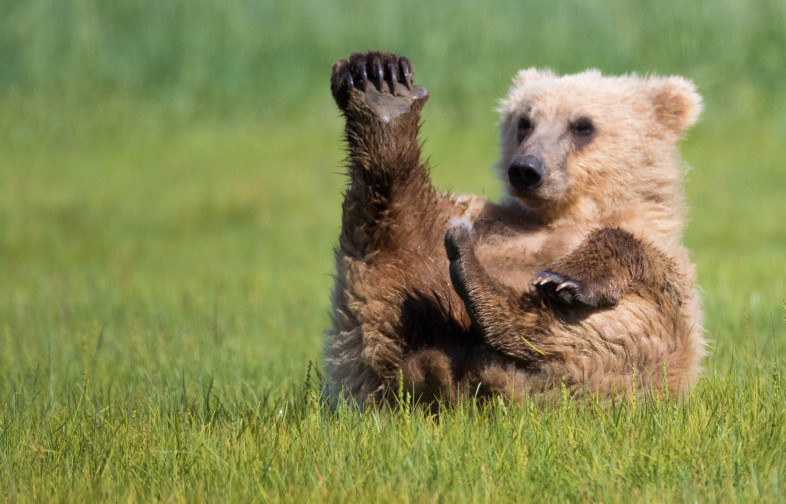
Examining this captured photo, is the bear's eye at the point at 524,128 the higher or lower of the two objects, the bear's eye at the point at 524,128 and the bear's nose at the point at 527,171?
the higher

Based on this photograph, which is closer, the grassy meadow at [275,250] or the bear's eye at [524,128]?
the grassy meadow at [275,250]

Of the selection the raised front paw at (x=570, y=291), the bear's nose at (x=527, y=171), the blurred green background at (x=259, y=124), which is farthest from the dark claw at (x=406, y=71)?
the blurred green background at (x=259, y=124)

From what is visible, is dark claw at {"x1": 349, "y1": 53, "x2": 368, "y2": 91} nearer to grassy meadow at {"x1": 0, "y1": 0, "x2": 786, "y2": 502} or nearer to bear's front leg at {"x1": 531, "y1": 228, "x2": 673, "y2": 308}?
grassy meadow at {"x1": 0, "y1": 0, "x2": 786, "y2": 502}

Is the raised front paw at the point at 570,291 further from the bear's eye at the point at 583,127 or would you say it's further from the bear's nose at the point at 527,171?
the bear's eye at the point at 583,127

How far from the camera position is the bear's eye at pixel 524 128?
15.0 ft

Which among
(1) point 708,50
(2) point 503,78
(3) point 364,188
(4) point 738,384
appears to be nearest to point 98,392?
(3) point 364,188

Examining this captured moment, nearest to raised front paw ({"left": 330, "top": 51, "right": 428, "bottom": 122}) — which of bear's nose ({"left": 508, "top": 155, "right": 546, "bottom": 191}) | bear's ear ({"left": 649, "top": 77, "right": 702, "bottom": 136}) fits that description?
bear's nose ({"left": 508, "top": 155, "right": 546, "bottom": 191})

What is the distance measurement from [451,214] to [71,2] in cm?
1255

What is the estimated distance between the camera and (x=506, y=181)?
14.7 feet

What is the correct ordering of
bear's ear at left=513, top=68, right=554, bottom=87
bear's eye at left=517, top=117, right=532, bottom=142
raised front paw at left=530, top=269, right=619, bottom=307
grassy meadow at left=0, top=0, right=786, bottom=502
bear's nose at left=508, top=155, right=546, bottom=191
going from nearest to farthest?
grassy meadow at left=0, top=0, right=786, bottom=502 < raised front paw at left=530, top=269, right=619, bottom=307 < bear's nose at left=508, top=155, right=546, bottom=191 < bear's eye at left=517, top=117, right=532, bottom=142 < bear's ear at left=513, top=68, right=554, bottom=87

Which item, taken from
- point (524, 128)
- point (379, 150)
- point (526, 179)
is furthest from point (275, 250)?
point (379, 150)

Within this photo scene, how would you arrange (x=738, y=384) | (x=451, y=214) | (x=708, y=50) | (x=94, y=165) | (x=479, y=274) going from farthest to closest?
1. (x=708, y=50)
2. (x=94, y=165)
3. (x=451, y=214)
4. (x=738, y=384)
5. (x=479, y=274)

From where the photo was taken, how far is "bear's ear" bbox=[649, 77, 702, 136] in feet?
14.8

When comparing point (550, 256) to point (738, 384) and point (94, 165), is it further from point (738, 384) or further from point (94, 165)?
point (94, 165)
